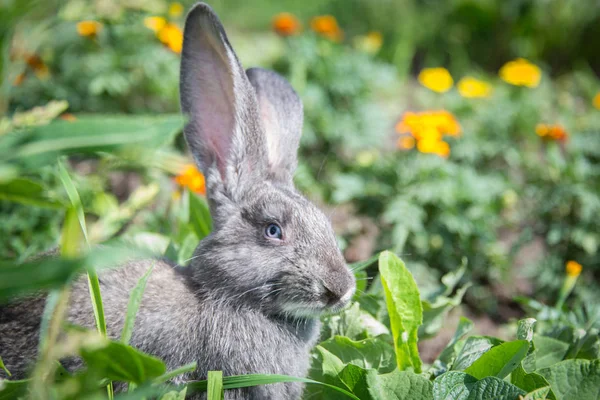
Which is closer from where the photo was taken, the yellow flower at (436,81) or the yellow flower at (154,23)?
the yellow flower at (154,23)

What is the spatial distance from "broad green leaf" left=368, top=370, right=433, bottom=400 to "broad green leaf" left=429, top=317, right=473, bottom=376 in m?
0.38

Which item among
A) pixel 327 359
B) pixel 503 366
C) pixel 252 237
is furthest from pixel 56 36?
pixel 503 366

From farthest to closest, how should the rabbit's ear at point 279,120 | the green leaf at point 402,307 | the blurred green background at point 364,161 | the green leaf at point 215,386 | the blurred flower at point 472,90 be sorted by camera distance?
the blurred flower at point 472,90, the blurred green background at point 364,161, the rabbit's ear at point 279,120, the green leaf at point 402,307, the green leaf at point 215,386

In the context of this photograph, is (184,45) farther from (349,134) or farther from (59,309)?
(349,134)

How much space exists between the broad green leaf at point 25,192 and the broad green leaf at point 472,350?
6.17ft

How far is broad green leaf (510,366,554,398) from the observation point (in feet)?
8.44

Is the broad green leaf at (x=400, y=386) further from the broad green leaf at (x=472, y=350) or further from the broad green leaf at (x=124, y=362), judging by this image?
the broad green leaf at (x=124, y=362)

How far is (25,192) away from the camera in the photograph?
1.63 m

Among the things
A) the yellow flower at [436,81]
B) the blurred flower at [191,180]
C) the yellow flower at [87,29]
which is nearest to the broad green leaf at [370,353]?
the blurred flower at [191,180]

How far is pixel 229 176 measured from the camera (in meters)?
3.15

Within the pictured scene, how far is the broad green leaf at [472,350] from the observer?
2.79 m

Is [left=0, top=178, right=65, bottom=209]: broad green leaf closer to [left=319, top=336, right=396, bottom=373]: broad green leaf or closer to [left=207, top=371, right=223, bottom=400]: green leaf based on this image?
[left=207, top=371, right=223, bottom=400]: green leaf

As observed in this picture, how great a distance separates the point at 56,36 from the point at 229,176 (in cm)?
293

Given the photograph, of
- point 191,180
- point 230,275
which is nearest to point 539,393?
point 230,275
